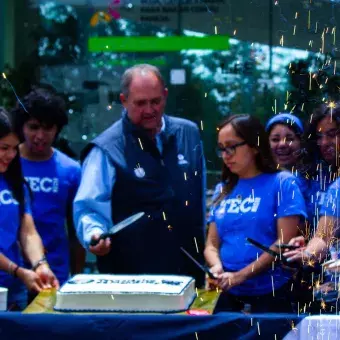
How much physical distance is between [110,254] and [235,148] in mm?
725

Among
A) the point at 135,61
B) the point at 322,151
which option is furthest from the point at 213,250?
the point at 135,61

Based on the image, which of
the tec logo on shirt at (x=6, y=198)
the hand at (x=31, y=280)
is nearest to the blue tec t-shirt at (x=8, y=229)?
the tec logo on shirt at (x=6, y=198)

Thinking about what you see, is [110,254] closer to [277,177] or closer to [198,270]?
[198,270]

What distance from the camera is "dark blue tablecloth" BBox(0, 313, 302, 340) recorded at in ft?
9.37

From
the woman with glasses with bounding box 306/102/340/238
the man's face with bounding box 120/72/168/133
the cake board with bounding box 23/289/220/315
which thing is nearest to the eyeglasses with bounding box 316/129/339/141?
the woman with glasses with bounding box 306/102/340/238

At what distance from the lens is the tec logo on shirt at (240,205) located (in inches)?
141

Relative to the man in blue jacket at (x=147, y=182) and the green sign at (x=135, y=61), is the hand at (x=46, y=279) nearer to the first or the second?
the man in blue jacket at (x=147, y=182)

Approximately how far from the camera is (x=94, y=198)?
12.6 ft

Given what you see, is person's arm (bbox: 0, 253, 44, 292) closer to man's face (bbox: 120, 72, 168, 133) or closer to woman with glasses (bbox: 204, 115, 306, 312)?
woman with glasses (bbox: 204, 115, 306, 312)

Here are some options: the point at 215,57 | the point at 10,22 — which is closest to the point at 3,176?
the point at 215,57

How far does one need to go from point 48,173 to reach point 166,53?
5.04 ft

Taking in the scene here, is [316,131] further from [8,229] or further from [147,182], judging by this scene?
[8,229]

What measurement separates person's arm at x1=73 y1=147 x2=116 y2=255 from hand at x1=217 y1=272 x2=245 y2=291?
52 centimetres

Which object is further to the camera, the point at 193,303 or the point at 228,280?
the point at 228,280
